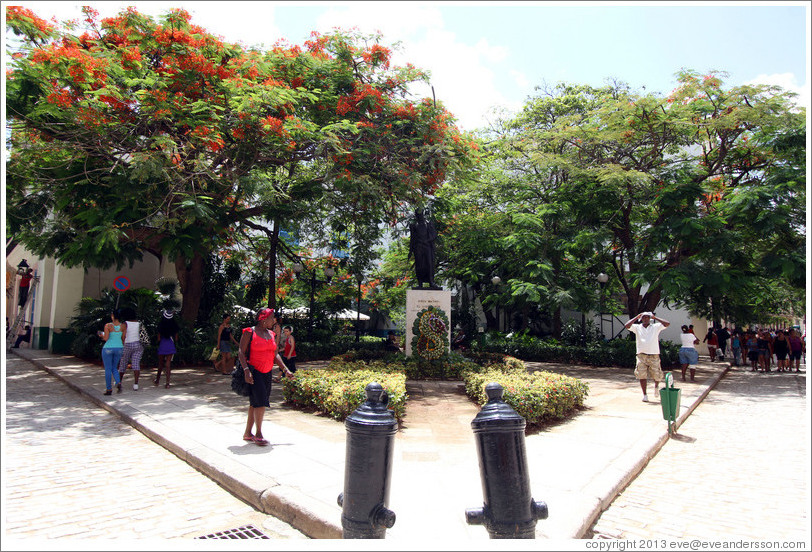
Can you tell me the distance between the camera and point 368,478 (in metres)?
3.43

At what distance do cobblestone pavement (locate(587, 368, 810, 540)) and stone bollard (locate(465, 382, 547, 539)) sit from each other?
93 cm

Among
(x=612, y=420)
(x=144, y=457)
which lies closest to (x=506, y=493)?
(x=144, y=457)

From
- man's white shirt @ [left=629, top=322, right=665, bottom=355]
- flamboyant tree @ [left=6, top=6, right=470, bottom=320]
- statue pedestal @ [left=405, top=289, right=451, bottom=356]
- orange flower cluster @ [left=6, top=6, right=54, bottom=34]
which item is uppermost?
orange flower cluster @ [left=6, top=6, right=54, bottom=34]

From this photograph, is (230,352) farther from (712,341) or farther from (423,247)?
(712,341)

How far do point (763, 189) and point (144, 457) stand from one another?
14.0m

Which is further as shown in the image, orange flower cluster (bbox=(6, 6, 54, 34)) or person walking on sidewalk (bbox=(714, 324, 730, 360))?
person walking on sidewalk (bbox=(714, 324, 730, 360))

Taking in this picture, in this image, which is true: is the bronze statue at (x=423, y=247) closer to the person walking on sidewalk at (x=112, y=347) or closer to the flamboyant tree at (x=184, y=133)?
the flamboyant tree at (x=184, y=133)

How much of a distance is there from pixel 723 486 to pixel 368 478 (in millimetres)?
3694

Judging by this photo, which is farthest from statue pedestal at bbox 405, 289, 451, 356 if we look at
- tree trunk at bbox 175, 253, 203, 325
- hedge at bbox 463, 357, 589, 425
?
tree trunk at bbox 175, 253, 203, 325

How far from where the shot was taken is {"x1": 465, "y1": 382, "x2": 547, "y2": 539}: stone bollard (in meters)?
3.34

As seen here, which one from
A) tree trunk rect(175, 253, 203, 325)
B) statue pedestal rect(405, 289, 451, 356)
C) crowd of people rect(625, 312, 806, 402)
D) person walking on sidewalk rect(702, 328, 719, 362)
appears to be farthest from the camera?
person walking on sidewalk rect(702, 328, 719, 362)

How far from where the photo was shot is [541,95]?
23.2 meters

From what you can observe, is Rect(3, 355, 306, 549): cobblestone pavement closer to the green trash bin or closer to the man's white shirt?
the green trash bin

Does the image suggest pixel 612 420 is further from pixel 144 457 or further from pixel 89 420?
pixel 89 420
